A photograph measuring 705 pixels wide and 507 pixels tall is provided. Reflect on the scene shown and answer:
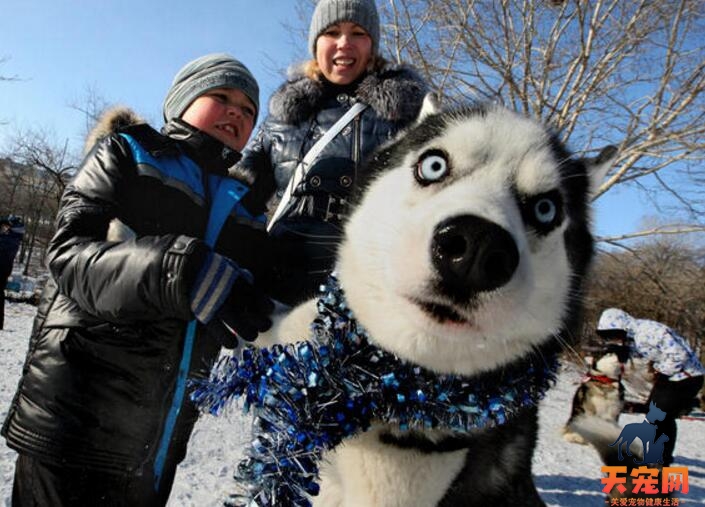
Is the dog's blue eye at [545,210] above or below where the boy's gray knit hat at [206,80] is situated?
below

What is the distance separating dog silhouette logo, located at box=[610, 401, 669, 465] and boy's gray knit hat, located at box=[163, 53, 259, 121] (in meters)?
4.02

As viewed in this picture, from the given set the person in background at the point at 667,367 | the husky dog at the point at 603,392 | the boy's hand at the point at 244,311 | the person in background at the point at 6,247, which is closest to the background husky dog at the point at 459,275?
the boy's hand at the point at 244,311

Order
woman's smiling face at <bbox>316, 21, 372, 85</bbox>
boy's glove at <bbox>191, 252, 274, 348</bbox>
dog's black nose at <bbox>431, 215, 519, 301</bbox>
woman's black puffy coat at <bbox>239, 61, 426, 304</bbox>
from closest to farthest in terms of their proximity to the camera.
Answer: dog's black nose at <bbox>431, 215, 519, 301</bbox> → boy's glove at <bbox>191, 252, 274, 348</bbox> → woman's black puffy coat at <bbox>239, 61, 426, 304</bbox> → woman's smiling face at <bbox>316, 21, 372, 85</bbox>

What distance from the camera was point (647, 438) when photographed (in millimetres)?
4672

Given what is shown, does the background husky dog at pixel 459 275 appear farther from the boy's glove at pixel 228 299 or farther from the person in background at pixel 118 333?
the person in background at pixel 118 333

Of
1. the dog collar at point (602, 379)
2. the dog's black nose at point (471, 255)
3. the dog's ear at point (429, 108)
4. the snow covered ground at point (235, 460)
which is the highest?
the dog's ear at point (429, 108)

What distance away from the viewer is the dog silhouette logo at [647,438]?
3955mm

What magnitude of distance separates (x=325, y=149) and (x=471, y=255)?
1.02m

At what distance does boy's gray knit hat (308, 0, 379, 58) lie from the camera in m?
1.95

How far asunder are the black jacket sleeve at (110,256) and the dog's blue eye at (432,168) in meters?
0.62

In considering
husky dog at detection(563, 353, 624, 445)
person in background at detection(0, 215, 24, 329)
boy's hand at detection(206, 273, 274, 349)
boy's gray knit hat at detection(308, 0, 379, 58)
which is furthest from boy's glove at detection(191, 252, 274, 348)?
person in background at detection(0, 215, 24, 329)

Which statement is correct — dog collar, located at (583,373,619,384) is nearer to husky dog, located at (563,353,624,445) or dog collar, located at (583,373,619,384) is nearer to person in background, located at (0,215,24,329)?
husky dog, located at (563,353,624,445)

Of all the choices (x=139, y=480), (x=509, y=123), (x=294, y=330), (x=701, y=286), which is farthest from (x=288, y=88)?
(x=701, y=286)

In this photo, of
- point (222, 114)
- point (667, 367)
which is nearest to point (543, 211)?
point (222, 114)
